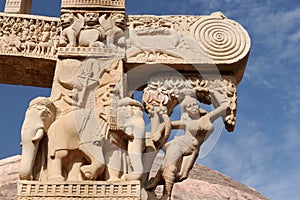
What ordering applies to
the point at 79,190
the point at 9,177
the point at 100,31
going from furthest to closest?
1. the point at 9,177
2. the point at 100,31
3. the point at 79,190

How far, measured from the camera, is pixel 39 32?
6223mm

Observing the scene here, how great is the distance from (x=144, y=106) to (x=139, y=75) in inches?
17.8

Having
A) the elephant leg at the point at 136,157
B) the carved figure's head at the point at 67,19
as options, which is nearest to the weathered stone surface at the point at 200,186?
the carved figure's head at the point at 67,19

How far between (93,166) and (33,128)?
72 cm

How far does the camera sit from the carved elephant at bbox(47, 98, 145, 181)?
4.93 m

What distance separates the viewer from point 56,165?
4949mm

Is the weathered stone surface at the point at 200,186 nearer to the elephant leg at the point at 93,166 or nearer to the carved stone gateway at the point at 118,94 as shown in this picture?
the carved stone gateway at the point at 118,94

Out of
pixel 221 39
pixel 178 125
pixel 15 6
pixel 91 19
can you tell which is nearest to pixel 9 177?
pixel 15 6

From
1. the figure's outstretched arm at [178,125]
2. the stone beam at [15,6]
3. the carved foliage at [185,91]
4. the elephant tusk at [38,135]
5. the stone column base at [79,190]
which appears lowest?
the stone column base at [79,190]

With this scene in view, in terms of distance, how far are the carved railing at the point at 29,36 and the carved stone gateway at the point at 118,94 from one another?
0.01 meters

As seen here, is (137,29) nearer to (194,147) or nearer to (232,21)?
(232,21)

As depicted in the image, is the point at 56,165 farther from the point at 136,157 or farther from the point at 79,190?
the point at 136,157

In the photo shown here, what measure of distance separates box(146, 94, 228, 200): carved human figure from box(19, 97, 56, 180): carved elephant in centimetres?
121

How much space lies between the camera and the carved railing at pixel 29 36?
6027 mm
